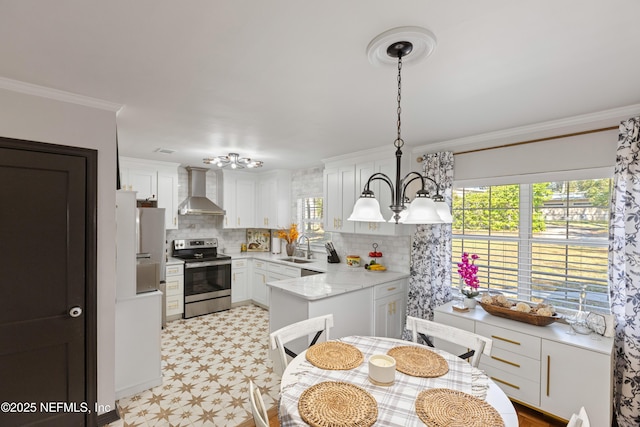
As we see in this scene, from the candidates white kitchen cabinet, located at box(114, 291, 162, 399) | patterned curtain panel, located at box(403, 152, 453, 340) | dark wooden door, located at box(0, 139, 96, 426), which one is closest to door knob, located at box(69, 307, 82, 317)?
dark wooden door, located at box(0, 139, 96, 426)

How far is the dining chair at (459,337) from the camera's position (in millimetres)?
1897

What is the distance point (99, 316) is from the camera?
2.25 meters

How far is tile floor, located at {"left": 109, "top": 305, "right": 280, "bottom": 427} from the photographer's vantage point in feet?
7.90

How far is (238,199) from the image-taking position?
5551mm

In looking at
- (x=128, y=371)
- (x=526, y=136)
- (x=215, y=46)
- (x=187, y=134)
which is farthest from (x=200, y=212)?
(x=526, y=136)

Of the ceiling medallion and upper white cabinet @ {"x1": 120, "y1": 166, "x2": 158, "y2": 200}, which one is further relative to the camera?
upper white cabinet @ {"x1": 120, "y1": 166, "x2": 158, "y2": 200}

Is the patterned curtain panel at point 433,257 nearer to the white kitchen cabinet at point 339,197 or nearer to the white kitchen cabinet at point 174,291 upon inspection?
the white kitchen cabinet at point 339,197

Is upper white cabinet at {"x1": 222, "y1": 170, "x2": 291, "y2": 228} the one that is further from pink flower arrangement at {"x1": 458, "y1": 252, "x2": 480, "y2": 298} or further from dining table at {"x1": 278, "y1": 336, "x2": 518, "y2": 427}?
dining table at {"x1": 278, "y1": 336, "x2": 518, "y2": 427}

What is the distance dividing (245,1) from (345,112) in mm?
1348

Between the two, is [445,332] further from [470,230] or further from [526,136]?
[526,136]

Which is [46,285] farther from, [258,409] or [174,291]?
[174,291]

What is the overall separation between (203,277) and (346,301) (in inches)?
107

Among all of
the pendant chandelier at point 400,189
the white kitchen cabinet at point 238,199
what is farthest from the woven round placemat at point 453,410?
the white kitchen cabinet at point 238,199

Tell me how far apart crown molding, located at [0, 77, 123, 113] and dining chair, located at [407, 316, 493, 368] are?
277 cm
